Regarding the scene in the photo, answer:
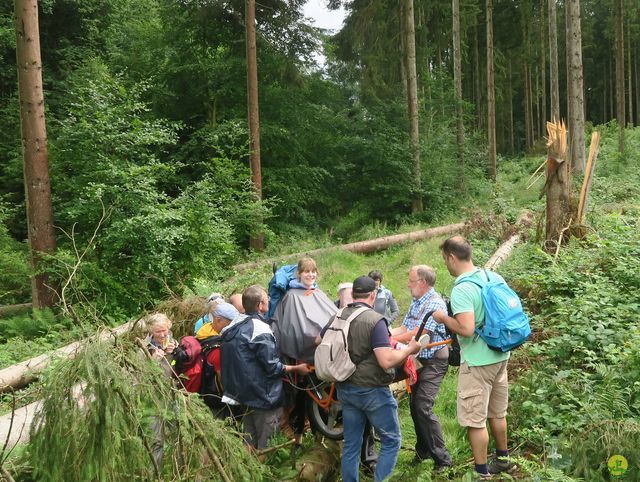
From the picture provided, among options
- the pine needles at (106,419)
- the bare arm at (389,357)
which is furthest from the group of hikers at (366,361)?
the pine needles at (106,419)

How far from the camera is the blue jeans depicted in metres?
4.42

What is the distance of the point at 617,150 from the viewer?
25062 millimetres

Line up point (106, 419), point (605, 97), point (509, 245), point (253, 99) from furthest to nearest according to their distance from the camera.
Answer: point (605, 97), point (253, 99), point (509, 245), point (106, 419)

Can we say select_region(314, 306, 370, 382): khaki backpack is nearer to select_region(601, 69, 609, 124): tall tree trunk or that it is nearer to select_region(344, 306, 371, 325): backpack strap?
select_region(344, 306, 371, 325): backpack strap

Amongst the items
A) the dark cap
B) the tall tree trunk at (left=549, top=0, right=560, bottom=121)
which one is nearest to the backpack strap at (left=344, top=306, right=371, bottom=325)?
the dark cap

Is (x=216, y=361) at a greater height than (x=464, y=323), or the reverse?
(x=464, y=323)

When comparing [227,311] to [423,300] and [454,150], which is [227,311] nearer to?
[423,300]

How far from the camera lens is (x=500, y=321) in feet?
14.0

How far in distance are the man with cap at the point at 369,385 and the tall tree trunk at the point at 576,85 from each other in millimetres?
16199

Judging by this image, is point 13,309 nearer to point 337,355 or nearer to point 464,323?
point 337,355

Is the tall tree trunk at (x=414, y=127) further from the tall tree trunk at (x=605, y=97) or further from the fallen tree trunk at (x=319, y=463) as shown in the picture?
the tall tree trunk at (x=605, y=97)

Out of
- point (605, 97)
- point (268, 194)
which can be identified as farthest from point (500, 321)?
point (605, 97)

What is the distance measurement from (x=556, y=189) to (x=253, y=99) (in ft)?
31.5

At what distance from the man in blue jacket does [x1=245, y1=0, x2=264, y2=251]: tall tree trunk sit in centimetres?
1125
